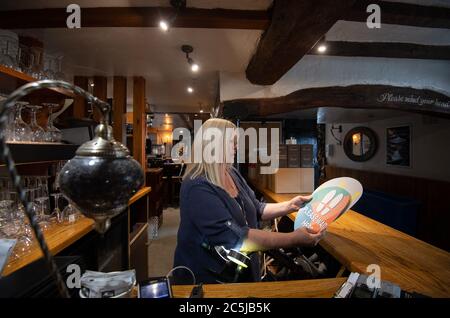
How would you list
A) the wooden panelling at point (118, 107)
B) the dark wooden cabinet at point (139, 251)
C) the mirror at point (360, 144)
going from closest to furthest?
the dark wooden cabinet at point (139, 251) < the wooden panelling at point (118, 107) < the mirror at point (360, 144)

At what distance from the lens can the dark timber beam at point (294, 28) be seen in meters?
1.26

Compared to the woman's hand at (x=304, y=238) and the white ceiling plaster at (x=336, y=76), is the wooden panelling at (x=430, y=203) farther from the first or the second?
the woman's hand at (x=304, y=238)

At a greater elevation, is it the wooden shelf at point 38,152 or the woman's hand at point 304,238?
the wooden shelf at point 38,152

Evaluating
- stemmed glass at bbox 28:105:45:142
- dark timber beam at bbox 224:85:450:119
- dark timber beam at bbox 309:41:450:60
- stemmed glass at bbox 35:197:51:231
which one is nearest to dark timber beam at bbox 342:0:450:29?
dark timber beam at bbox 309:41:450:60

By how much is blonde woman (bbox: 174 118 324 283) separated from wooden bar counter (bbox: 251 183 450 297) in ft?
1.25

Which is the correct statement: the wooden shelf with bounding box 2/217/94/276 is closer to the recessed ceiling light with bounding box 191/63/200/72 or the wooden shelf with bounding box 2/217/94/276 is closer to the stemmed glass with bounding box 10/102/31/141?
the stemmed glass with bounding box 10/102/31/141

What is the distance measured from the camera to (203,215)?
3.93 ft

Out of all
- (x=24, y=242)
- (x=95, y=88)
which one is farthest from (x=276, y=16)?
(x=95, y=88)

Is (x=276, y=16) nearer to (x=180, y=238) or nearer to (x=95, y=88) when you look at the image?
(x=180, y=238)

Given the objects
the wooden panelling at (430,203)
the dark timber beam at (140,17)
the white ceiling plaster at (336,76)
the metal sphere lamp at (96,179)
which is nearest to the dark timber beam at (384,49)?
the white ceiling plaster at (336,76)

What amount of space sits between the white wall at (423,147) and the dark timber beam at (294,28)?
3.40 meters

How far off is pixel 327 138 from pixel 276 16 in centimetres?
628

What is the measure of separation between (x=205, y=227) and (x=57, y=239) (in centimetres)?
84

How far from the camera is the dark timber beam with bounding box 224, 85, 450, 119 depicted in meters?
2.88
